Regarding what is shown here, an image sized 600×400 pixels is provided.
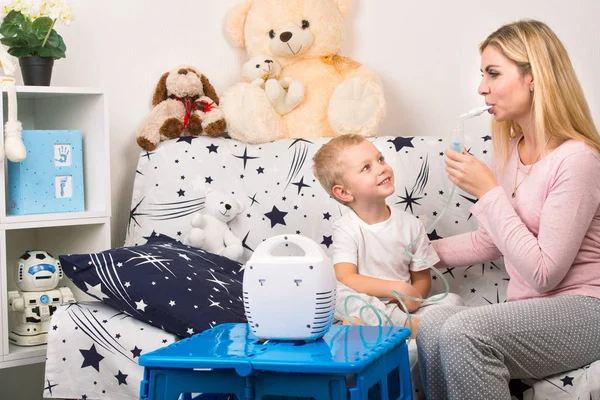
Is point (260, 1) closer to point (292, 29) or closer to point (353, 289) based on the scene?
point (292, 29)

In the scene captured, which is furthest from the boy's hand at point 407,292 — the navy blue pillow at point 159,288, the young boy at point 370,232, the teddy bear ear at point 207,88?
the teddy bear ear at point 207,88

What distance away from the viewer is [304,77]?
223cm

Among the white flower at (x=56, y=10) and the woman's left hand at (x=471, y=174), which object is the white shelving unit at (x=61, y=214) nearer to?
the white flower at (x=56, y=10)

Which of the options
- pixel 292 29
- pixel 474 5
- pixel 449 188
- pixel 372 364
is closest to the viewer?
pixel 372 364

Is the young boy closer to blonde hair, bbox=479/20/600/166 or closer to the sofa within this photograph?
the sofa

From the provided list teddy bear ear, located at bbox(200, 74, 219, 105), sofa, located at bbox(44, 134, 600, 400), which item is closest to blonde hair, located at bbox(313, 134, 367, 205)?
sofa, located at bbox(44, 134, 600, 400)

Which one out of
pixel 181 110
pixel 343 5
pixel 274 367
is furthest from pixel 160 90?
pixel 274 367

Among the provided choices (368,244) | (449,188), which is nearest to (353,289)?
(368,244)

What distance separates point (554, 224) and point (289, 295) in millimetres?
538

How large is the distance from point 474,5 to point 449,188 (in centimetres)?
80

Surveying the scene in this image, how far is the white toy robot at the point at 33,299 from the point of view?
1.81m

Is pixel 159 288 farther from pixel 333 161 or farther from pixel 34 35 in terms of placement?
pixel 34 35

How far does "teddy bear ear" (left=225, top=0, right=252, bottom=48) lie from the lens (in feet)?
7.48

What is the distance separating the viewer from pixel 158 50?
88.4 inches
